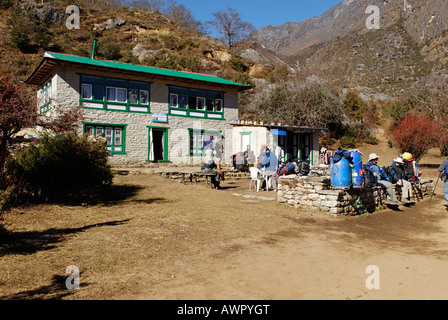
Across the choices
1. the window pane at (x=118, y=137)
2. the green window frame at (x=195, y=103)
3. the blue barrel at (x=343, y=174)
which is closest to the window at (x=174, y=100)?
the green window frame at (x=195, y=103)

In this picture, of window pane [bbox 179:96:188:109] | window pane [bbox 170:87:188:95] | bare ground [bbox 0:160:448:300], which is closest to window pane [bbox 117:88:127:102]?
window pane [bbox 170:87:188:95]

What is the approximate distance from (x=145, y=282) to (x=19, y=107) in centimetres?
536

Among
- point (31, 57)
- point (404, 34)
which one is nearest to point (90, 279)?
point (31, 57)

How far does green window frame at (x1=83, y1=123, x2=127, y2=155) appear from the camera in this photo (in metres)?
20.5

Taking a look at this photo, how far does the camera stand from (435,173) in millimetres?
21391

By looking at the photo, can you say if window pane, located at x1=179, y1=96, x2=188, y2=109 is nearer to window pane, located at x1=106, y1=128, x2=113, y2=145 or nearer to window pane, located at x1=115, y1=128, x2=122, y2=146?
window pane, located at x1=115, y1=128, x2=122, y2=146

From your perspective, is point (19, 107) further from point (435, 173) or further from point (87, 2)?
point (87, 2)

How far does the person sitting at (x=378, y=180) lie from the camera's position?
1065 cm

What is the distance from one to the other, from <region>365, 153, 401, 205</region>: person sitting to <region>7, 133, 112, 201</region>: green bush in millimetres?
8582

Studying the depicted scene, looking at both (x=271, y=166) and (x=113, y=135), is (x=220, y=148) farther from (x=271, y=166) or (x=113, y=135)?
(x=271, y=166)

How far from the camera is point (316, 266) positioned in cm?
500

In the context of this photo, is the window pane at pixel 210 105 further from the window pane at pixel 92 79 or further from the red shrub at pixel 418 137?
the red shrub at pixel 418 137
